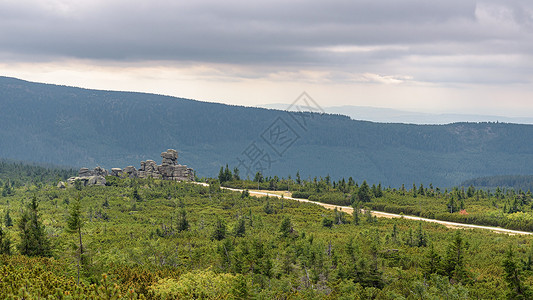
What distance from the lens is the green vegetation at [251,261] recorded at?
3275 cm

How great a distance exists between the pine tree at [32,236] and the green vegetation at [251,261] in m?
0.09

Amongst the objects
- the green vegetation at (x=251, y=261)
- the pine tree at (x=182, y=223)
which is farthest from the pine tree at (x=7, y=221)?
the pine tree at (x=182, y=223)

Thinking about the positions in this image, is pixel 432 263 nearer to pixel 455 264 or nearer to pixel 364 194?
pixel 455 264

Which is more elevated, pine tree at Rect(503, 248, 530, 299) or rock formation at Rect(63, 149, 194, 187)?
pine tree at Rect(503, 248, 530, 299)

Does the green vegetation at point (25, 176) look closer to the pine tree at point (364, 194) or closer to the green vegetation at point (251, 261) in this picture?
the green vegetation at point (251, 261)

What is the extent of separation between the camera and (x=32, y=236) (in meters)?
45.0

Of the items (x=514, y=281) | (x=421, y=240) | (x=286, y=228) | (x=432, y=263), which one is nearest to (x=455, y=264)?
(x=432, y=263)

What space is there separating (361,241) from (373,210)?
45.4 meters

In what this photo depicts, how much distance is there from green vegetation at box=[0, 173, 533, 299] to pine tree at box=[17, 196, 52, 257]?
3.7 inches

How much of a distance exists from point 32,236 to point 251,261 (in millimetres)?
20332

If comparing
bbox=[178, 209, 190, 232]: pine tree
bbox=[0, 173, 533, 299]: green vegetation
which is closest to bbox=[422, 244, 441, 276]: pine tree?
bbox=[0, 173, 533, 299]: green vegetation

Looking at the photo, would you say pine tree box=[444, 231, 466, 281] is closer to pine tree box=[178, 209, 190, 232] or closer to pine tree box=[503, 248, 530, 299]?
pine tree box=[503, 248, 530, 299]

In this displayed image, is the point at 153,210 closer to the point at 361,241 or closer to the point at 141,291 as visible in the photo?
the point at 361,241

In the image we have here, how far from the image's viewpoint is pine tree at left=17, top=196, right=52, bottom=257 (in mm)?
44844
